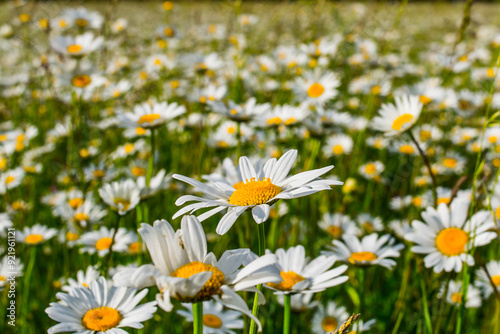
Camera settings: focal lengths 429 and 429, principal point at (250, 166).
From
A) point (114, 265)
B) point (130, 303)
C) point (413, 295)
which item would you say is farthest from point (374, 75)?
point (130, 303)

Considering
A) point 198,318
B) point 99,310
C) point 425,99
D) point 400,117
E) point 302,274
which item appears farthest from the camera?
point 425,99

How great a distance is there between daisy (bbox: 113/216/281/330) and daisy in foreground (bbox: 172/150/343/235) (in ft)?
0.16

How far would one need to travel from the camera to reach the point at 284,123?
7.11 feet

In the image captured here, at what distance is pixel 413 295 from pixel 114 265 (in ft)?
4.39

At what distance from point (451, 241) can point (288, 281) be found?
622mm

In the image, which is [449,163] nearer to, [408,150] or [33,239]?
[408,150]

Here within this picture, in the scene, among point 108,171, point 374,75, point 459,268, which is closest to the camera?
point 459,268

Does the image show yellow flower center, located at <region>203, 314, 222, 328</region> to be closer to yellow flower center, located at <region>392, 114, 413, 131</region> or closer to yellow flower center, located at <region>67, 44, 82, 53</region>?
yellow flower center, located at <region>392, 114, 413, 131</region>

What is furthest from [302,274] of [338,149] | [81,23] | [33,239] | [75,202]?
[81,23]

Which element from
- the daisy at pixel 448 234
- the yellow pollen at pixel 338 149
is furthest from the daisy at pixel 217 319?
the yellow pollen at pixel 338 149

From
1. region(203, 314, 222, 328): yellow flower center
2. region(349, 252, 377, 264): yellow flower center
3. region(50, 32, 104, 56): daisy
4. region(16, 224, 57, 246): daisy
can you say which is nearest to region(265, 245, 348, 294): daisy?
region(349, 252, 377, 264): yellow flower center

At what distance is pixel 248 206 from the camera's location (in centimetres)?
84

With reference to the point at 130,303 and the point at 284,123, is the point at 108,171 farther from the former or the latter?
the point at 130,303

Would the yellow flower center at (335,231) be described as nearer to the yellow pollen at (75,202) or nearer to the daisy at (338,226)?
the daisy at (338,226)
